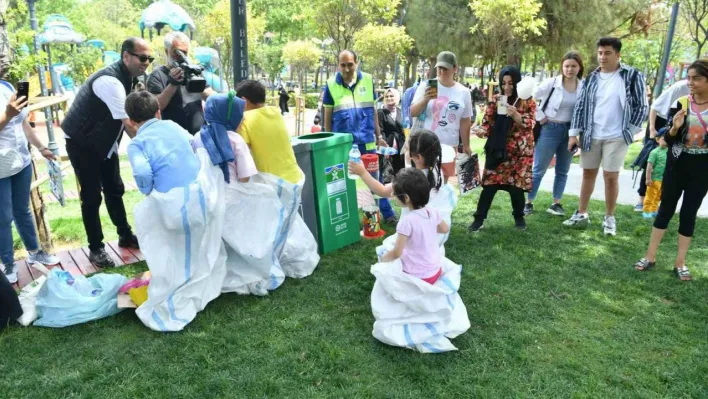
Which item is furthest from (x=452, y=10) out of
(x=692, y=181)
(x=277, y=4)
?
Result: (x=692, y=181)

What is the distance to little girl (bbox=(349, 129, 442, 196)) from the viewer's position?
335 cm

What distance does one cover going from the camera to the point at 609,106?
4.70 m

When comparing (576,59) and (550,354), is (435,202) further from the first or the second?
(576,59)

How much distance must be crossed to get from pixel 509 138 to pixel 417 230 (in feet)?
7.86

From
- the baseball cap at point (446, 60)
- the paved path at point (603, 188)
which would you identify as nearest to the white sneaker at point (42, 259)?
the baseball cap at point (446, 60)

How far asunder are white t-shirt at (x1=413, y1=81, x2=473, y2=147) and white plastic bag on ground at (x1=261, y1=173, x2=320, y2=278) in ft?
5.22

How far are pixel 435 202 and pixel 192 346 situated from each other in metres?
1.87

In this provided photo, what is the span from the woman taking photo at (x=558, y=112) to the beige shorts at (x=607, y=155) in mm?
448

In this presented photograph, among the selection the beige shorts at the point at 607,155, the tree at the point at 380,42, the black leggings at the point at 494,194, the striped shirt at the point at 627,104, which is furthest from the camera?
the tree at the point at 380,42

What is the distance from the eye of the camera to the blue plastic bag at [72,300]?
320 centimetres

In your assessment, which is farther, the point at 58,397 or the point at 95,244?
the point at 95,244

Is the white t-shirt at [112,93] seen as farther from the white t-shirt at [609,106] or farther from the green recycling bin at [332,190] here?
the white t-shirt at [609,106]

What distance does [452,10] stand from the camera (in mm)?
22281

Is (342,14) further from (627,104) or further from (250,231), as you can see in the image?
(250,231)
